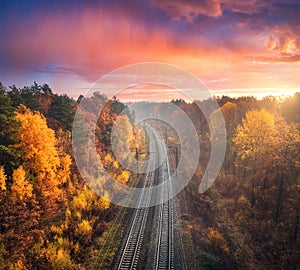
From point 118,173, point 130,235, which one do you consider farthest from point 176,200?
point 118,173

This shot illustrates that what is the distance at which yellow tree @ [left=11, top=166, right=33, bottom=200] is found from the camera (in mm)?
19250

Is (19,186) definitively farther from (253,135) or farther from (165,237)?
(253,135)

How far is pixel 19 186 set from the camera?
768 inches

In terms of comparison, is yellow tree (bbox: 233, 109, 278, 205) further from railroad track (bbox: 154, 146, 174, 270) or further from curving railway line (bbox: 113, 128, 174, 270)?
railroad track (bbox: 154, 146, 174, 270)

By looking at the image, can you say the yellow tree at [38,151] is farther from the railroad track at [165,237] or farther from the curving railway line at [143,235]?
the railroad track at [165,237]

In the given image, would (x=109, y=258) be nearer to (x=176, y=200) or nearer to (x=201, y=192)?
(x=176, y=200)

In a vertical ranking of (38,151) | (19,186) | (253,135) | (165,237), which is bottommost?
(165,237)

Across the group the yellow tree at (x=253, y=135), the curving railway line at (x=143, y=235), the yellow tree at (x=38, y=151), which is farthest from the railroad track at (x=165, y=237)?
the yellow tree at (x=253, y=135)

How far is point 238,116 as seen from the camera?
47219 mm

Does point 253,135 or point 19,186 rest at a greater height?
point 253,135

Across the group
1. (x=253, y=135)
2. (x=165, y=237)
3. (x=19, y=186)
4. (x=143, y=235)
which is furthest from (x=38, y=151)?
(x=253, y=135)

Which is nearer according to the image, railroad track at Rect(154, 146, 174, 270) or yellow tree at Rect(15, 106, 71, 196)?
railroad track at Rect(154, 146, 174, 270)

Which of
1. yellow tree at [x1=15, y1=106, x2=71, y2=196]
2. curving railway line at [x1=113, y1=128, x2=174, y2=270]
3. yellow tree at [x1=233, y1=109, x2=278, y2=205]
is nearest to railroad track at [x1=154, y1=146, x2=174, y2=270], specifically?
curving railway line at [x1=113, y1=128, x2=174, y2=270]

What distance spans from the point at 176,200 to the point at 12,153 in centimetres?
1776
